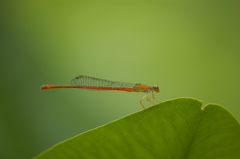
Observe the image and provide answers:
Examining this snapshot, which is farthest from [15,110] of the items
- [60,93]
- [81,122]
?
[81,122]

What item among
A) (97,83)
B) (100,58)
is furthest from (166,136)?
(100,58)

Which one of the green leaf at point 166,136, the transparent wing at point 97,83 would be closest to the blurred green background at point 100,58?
the transparent wing at point 97,83

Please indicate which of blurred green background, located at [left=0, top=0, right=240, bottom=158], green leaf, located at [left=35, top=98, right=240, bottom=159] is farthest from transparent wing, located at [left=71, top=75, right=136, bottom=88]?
green leaf, located at [left=35, top=98, right=240, bottom=159]

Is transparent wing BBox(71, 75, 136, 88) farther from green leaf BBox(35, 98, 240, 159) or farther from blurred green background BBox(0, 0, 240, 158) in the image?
green leaf BBox(35, 98, 240, 159)

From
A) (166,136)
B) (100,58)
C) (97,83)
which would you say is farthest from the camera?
(100,58)

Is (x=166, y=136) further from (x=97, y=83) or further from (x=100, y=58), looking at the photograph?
(x=100, y=58)

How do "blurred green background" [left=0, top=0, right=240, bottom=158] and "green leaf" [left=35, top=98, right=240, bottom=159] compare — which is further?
"blurred green background" [left=0, top=0, right=240, bottom=158]

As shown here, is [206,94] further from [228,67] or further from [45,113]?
[45,113]
